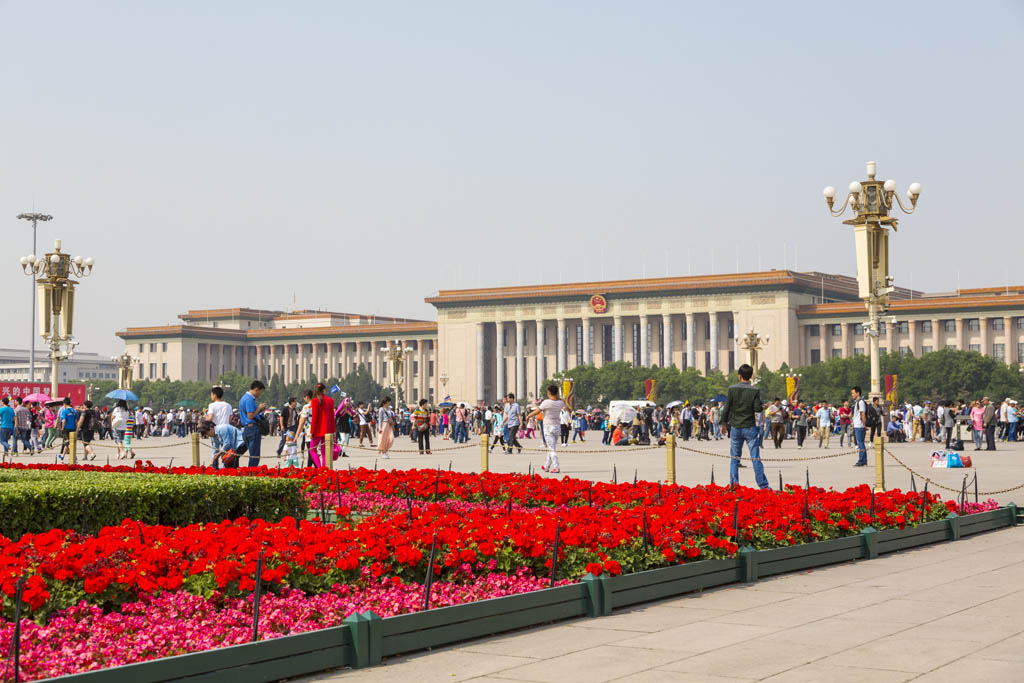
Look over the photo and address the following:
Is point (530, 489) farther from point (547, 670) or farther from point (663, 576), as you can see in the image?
point (547, 670)

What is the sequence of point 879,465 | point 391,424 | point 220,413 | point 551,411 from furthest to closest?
point 391,424
point 551,411
point 220,413
point 879,465

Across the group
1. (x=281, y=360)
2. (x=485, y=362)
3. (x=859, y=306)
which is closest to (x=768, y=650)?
(x=859, y=306)

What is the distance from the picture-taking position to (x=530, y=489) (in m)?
13.5

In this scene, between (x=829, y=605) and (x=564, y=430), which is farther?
(x=564, y=430)

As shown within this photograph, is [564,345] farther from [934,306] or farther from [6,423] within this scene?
[6,423]

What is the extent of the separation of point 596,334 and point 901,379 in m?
33.8

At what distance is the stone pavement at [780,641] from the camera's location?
20.9 ft

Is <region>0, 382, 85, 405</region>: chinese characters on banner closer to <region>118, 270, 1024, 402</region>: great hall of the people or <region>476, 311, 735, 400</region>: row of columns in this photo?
<region>118, 270, 1024, 402</region>: great hall of the people

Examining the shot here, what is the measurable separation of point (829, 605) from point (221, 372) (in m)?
134

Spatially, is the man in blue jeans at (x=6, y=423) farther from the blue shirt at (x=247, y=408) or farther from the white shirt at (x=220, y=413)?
the blue shirt at (x=247, y=408)

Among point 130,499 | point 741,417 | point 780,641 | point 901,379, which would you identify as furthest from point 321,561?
point 901,379

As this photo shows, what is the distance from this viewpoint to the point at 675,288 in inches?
4168

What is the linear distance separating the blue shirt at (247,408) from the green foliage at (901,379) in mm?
67941

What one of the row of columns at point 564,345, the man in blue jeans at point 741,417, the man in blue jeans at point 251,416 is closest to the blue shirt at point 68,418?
the man in blue jeans at point 251,416
